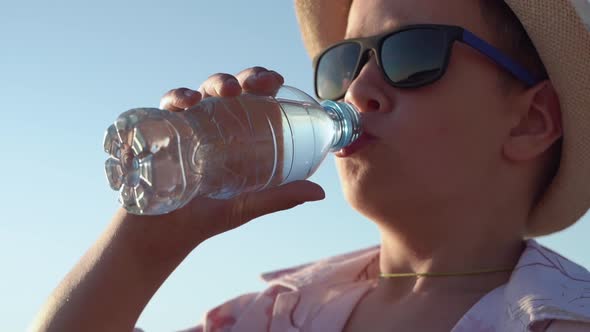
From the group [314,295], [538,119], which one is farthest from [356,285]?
[538,119]

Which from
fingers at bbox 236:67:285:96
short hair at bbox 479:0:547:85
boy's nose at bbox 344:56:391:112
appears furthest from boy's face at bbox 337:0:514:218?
fingers at bbox 236:67:285:96

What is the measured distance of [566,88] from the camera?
247cm

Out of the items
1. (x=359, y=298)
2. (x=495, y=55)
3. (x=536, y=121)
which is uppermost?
(x=495, y=55)

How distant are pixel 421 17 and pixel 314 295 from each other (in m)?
0.98

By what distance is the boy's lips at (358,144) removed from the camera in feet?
7.77

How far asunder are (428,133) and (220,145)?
2.22 feet

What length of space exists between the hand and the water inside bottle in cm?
3

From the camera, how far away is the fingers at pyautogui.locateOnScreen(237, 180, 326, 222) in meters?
2.10

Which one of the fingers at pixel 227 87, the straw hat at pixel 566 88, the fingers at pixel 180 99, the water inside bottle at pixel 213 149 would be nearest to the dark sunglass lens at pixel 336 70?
the water inside bottle at pixel 213 149

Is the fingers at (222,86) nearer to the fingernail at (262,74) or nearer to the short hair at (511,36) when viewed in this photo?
the fingernail at (262,74)

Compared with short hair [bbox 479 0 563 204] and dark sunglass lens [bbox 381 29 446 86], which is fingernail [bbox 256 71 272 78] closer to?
dark sunglass lens [bbox 381 29 446 86]

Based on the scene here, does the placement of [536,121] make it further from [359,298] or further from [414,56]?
[359,298]

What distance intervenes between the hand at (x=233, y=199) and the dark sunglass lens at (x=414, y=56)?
384mm

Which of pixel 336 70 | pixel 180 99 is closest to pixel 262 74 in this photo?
pixel 180 99
